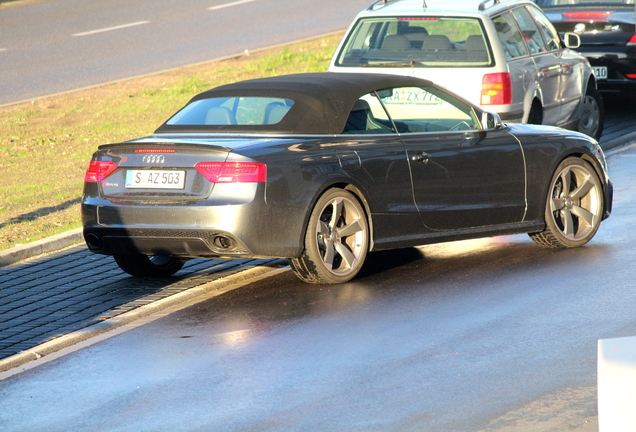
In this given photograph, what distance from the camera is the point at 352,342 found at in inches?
264

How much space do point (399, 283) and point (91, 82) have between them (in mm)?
11838

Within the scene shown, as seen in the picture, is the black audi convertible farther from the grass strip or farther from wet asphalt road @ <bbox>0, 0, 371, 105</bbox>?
wet asphalt road @ <bbox>0, 0, 371, 105</bbox>

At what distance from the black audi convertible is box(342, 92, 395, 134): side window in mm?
10

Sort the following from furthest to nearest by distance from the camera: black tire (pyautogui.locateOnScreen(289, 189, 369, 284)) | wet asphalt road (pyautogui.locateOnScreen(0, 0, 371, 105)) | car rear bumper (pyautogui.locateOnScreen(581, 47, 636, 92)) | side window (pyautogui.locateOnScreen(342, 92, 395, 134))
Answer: wet asphalt road (pyautogui.locateOnScreen(0, 0, 371, 105)) < car rear bumper (pyautogui.locateOnScreen(581, 47, 636, 92)) < side window (pyautogui.locateOnScreen(342, 92, 395, 134)) < black tire (pyautogui.locateOnScreen(289, 189, 369, 284))

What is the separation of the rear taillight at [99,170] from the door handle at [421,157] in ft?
7.03

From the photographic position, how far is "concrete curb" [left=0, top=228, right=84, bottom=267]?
9.29 m

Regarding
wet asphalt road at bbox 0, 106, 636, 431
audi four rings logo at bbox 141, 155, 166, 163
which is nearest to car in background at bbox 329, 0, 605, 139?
wet asphalt road at bbox 0, 106, 636, 431

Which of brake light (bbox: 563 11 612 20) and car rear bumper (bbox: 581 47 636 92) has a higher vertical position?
brake light (bbox: 563 11 612 20)

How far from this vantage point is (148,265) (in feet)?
28.7

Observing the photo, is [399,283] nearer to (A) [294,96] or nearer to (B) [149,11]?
(A) [294,96]

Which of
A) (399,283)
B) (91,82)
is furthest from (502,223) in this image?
(91,82)

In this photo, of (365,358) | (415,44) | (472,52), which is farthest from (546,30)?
(365,358)

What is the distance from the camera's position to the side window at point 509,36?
12125mm

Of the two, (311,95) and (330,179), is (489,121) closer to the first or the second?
(311,95)
